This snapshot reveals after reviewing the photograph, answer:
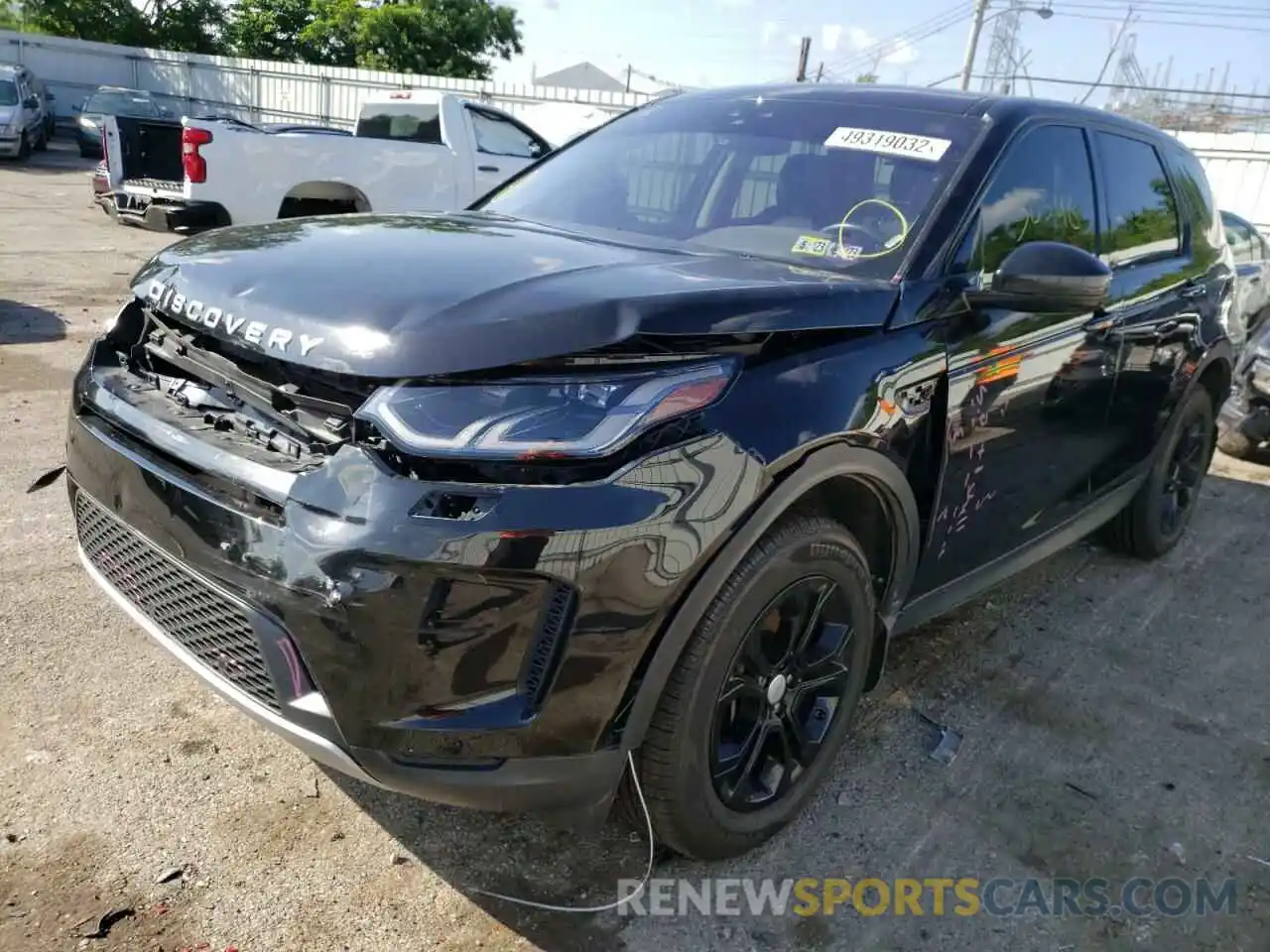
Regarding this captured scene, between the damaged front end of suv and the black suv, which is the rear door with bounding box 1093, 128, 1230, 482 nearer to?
the black suv

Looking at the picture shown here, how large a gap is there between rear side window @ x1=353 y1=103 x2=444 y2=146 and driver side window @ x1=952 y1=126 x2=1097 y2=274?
793 cm

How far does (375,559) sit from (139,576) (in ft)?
2.80

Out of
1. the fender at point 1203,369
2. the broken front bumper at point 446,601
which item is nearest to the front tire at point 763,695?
the broken front bumper at point 446,601

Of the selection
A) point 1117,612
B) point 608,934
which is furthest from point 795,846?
point 1117,612

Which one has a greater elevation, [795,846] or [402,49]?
[402,49]

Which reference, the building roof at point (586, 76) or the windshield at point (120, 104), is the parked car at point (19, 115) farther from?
the building roof at point (586, 76)

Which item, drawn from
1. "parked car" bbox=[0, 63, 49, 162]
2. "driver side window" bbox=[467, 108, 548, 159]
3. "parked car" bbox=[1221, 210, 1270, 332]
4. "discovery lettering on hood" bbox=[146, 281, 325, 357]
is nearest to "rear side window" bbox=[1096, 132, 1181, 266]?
"discovery lettering on hood" bbox=[146, 281, 325, 357]

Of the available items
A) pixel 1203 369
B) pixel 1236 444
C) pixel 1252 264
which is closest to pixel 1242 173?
pixel 1252 264

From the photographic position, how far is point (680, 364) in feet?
6.66

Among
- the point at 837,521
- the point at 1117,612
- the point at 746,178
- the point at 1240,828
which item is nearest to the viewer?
the point at 837,521

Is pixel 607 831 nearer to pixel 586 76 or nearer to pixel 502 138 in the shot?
pixel 502 138

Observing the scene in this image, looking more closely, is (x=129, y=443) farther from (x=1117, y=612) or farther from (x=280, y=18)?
(x=280, y=18)

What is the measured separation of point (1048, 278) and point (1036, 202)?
0.66m

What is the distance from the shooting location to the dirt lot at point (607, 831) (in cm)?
227
